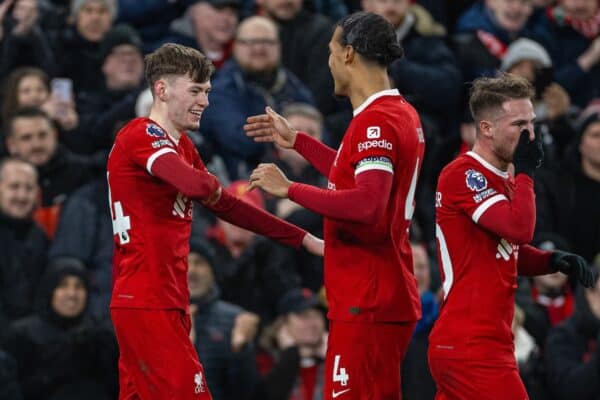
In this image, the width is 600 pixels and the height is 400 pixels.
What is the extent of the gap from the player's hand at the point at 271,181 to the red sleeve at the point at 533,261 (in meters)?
1.35

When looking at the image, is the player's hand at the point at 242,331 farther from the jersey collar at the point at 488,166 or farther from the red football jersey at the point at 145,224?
the jersey collar at the point at 488,166

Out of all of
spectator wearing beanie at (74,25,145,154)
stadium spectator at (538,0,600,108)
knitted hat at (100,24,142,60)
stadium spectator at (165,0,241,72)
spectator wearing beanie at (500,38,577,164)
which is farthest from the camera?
stadium spectator at (538,0,600,108)

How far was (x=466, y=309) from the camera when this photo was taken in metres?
7.49

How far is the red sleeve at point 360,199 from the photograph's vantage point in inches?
283

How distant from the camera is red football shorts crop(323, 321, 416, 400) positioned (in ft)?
24.4

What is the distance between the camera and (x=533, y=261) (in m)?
7.95

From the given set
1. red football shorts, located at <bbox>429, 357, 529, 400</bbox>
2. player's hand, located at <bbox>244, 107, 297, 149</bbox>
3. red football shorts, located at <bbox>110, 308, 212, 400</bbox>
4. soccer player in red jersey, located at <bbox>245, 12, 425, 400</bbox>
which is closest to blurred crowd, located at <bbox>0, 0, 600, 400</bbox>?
player's hand, located at <bbox>244, 107, 297, 149</bbox>

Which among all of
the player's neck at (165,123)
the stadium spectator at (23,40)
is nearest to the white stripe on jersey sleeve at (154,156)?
the player's neck at (165,123)

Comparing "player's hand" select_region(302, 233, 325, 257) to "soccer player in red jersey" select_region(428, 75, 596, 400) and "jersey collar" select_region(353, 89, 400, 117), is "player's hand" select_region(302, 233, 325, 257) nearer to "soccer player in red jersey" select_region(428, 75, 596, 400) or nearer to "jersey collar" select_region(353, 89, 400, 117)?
"soccer player in red jersey" select_region(428, 75, 596, 400)

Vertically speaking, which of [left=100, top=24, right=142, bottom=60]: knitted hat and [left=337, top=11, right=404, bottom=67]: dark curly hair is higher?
[left=100, top=24, right=142, bottom=60]: knitted hat

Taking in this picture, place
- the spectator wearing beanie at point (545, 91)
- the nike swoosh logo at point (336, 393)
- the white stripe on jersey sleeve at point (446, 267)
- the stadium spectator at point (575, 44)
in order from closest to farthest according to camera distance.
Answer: the nike swoosh logo at point (336, 393) < the white stripe on jersey sleeve at point (446, 267) < the spectator wearing beanie at point (545, 91) < the stadium spectator at point (575, 44)

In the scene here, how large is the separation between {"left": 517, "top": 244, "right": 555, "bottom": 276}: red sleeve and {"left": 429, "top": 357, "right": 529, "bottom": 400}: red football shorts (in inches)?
26.3

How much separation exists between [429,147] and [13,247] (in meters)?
3.52

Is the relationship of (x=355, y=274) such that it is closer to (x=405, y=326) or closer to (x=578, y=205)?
(x=405, y=326)
